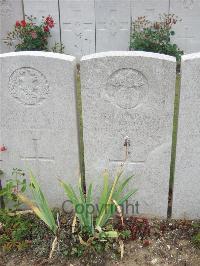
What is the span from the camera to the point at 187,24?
22.8 ft

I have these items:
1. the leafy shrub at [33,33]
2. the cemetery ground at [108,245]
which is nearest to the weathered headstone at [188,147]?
the cemetery ground at [108,245]

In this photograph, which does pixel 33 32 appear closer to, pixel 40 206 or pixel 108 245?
pixel 40 206

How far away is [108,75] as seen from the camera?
298cm

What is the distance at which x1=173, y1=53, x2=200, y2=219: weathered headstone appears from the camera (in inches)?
115

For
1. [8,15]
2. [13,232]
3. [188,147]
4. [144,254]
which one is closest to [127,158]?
[188,147]

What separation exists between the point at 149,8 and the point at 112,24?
2.26 ft

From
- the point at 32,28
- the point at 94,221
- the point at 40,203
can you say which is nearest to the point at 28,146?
the point at 40,203

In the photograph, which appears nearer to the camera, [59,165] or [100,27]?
[59,165]

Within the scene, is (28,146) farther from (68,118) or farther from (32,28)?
(32,28)

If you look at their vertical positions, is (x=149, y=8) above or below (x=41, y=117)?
above

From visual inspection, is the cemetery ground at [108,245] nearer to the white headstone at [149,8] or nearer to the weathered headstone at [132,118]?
the weathered headstone at [132,118]

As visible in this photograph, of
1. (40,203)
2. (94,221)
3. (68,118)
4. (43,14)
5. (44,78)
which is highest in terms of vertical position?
(43,14)

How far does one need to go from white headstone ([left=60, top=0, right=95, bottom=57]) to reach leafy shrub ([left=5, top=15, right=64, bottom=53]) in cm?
20

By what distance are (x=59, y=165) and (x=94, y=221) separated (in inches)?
22.0
